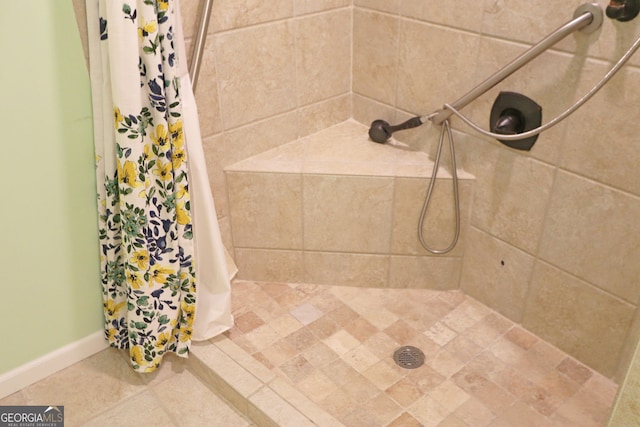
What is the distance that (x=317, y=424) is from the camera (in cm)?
145

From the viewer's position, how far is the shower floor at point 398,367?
5.12 feet

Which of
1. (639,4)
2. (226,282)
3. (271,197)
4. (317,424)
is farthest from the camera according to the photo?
(271,197)

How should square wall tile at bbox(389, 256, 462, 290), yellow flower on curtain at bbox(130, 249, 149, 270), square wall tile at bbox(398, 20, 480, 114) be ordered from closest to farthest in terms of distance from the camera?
1. yellow flower on curtain at bbox(130, 249, 149, 270)
2. square wall tile at bbox(398, 20, 480, 114)
3. square wall tile at bbox(389, 256, 462, 290)

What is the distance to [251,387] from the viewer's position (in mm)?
1551

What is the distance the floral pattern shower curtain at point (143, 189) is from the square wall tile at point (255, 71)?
1.18 feet

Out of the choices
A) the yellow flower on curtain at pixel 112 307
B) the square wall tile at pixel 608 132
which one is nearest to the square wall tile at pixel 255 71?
the yellow flower on curtain at pixel 112 307

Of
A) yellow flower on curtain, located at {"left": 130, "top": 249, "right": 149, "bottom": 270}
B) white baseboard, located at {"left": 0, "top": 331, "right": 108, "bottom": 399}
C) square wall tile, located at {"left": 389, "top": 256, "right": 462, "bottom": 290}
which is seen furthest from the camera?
square wall tile, located at {"left": 389, "top": 256, "right": 462, "bottom": 290}

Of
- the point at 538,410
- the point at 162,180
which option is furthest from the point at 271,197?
the point at 538,410

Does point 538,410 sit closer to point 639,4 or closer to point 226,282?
point 226,282

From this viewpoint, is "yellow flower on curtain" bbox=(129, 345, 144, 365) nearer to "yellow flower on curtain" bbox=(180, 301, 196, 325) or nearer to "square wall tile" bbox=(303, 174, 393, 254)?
"yellow flower on curtain" bbox=(180, 301, 196, 325)

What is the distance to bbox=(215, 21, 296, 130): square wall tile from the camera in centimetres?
175

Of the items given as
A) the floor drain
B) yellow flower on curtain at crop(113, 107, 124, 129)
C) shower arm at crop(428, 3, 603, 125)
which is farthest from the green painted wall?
shower arm at crop(428, 3, 603, 125)

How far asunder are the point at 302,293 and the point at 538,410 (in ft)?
2.71

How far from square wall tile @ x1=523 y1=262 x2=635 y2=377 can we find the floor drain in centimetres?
37
